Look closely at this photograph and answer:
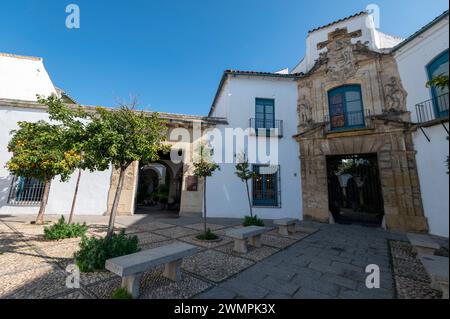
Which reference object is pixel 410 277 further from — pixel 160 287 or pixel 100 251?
pixel 100 251

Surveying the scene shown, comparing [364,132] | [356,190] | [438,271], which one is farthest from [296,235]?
[356,190]

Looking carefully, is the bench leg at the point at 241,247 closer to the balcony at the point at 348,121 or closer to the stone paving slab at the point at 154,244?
the stone paving slab at the point at 154,244

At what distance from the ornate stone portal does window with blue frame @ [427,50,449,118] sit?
95 cm

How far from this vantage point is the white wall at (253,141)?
31.8 feet

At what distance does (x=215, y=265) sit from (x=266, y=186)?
668 cm

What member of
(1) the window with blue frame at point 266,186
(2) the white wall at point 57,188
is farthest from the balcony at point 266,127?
(2) the white wall at point 57,188

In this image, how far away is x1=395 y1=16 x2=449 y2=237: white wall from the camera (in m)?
6.39

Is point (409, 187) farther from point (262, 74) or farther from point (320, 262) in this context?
point (262, 74)

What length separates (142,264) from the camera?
8.45 feet

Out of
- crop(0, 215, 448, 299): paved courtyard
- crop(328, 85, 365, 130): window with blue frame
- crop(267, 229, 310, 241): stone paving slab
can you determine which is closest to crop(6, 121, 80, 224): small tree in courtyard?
crop(0, 215, 448, 299): paved courtyard

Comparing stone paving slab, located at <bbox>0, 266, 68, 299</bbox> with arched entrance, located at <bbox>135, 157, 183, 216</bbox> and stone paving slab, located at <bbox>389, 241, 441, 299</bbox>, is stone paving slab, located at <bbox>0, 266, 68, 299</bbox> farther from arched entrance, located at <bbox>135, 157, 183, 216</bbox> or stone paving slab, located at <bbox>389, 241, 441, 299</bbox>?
arched entrance, located at <bbox>135, 157, 183, 216</bbox>

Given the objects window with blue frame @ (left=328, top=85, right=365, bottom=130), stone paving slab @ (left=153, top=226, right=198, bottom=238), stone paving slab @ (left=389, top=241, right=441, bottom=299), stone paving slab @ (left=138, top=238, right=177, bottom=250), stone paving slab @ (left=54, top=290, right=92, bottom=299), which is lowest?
stone paving slab @ (left=389, top=241, right=441, bottom=299)

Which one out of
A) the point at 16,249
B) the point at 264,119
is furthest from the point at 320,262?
the point at 264,119

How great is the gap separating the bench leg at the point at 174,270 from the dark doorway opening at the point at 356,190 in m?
8.36
